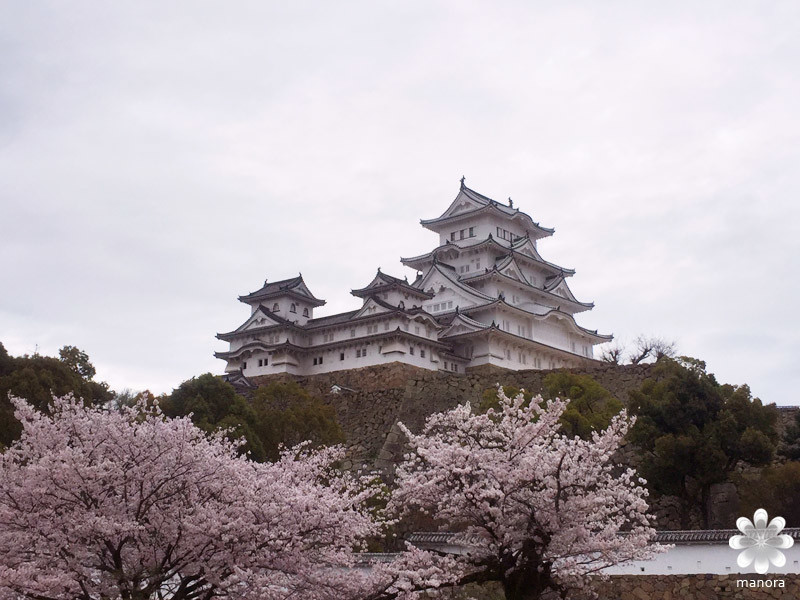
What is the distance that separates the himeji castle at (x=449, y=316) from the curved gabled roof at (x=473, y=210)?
7 cm

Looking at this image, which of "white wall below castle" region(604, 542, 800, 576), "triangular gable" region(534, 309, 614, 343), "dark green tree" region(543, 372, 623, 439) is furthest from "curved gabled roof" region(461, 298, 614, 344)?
"white wall below castle" region(604, 542, 800, 576)

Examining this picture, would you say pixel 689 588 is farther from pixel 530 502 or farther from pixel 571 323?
pixel 571 323

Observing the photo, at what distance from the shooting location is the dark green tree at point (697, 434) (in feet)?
69.9

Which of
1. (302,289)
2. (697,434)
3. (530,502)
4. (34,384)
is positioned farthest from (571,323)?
(530,502)

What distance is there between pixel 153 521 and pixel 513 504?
4.89m

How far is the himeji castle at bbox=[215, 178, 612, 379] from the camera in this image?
41.4m

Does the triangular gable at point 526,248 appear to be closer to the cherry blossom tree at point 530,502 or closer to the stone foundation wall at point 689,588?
the stone foundation wall at point 689,588

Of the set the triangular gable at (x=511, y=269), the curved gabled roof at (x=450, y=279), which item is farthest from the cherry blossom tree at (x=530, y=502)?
the triangular gable at (x=511, y=269)

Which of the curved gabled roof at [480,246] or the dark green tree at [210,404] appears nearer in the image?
the dark green tree at [210,404]

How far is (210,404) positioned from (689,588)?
54.7ft

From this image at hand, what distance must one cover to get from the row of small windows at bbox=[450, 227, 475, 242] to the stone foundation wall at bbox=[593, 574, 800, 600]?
36.4 metres

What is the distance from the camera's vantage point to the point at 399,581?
11945 mm

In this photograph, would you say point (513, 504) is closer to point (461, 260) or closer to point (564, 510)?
point (564, 510)

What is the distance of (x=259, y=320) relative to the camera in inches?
1770
